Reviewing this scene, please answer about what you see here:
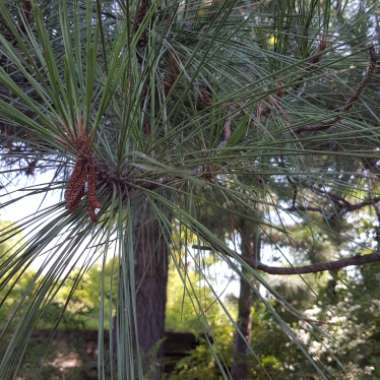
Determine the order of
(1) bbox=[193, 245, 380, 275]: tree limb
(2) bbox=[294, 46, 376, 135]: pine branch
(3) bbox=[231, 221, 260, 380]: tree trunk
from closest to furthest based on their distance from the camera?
(2) bbox=[294, 46, 376, 135]: pine branch, (1) bbox=[193, 245, 380, 275]: tree limb, (3) bbox=[231, 221, 260, 380]: tree trunk

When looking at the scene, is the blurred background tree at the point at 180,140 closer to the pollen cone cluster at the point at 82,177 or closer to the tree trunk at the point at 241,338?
the pollen cone cluster at the point at 82,177

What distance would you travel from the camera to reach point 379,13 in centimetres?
130

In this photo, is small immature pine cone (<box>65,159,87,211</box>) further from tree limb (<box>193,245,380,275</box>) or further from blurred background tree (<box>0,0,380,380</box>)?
tree limb (<box>193,245,380,275</box>)

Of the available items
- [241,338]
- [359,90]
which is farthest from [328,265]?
[241,338]

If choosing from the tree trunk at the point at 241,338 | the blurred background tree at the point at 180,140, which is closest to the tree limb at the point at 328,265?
the blurred background tree at the point at 180,140

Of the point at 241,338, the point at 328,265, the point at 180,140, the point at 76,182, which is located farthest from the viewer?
the point at 241,338

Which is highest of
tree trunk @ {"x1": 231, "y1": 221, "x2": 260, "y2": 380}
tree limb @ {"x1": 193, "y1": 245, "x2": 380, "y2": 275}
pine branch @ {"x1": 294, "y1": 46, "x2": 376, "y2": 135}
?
pine branch @ {"x1": 294, "y1": 46, "x2": 376, "y2": 135}

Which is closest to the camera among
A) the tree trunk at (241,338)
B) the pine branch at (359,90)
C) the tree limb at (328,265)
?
the pine branch at (359,90)

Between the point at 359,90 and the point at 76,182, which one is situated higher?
the point at 359,90

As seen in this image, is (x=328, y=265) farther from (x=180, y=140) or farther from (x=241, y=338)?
(x=241, y=338)

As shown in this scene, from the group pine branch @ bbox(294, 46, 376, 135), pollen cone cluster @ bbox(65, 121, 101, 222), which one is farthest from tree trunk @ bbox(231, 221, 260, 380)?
pollen cone cluster @ bbox(65, 121, 101, 222)

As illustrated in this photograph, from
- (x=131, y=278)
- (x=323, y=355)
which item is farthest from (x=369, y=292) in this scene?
(x=131, y=278)

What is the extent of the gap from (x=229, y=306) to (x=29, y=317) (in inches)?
122

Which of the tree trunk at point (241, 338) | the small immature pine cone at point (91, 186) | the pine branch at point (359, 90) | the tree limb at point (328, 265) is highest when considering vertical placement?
the pine branch at point (359, 90)
